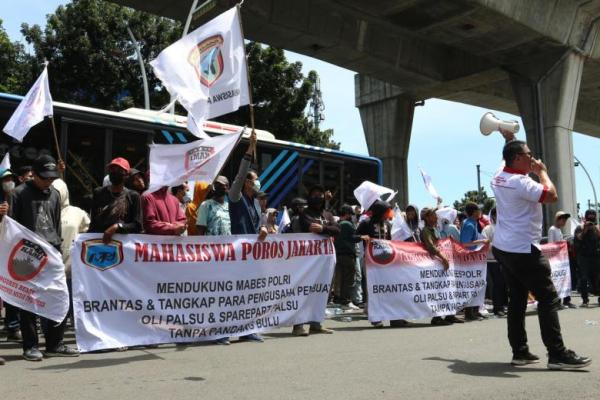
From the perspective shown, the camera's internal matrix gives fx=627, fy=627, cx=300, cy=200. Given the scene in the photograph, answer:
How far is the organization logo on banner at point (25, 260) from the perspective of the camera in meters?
5.71

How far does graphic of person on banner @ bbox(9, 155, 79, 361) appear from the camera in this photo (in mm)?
5781

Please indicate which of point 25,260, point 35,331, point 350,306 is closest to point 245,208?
point 25,260

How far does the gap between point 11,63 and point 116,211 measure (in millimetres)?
25165

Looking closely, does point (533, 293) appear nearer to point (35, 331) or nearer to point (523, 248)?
point (523, 248)

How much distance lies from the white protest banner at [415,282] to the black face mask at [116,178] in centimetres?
364

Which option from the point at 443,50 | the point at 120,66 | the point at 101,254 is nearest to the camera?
the point at 101,254

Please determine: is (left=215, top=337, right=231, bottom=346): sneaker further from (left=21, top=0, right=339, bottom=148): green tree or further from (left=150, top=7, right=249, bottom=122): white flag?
(left=21, top=0, right=339, bottom=148): green tree

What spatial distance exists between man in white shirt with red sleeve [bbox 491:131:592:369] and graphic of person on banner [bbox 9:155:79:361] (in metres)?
4.06

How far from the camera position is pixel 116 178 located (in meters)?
6.26

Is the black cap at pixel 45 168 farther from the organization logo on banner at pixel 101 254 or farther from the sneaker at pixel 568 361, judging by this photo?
the sneaker at pixel 568 361

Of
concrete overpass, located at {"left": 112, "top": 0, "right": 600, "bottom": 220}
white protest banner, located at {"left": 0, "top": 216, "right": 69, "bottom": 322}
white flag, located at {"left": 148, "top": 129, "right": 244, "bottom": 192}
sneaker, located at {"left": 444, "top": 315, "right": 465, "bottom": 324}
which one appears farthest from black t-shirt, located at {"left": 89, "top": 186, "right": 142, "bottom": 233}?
concrete overpass, located at {"left": 112, "top": 0, "right": 600, "bottom": 220}

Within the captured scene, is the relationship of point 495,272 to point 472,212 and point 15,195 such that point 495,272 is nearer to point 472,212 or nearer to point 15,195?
point 472,212

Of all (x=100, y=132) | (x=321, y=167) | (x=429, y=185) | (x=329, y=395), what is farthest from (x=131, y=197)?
(x=321, y=167)

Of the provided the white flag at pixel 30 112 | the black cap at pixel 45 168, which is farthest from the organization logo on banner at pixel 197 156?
the white flag at pixel 30 112
